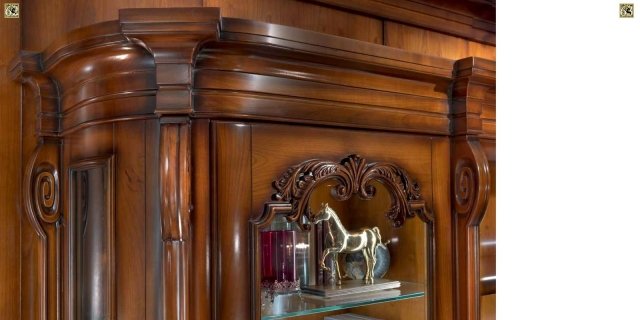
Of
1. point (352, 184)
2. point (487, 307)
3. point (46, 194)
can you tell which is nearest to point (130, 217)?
point (46, 194)

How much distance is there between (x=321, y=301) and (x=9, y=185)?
610 millimetres

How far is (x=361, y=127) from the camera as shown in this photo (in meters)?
1.16

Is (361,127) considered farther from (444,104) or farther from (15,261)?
(15,261)

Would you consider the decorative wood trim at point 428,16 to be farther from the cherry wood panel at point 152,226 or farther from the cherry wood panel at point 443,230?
the cherry wood panel at point 152,226

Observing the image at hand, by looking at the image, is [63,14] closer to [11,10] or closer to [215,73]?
[11,10]

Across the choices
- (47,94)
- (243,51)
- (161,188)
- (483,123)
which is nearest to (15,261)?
(47,94)

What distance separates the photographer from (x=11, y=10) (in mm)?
1218

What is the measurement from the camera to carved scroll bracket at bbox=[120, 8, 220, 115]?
2.98 ft

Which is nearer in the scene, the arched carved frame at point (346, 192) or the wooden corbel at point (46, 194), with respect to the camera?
the arched carved frame at point (346, 192)

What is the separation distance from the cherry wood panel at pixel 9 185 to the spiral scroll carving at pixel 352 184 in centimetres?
52

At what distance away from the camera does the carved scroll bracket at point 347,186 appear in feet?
3.46

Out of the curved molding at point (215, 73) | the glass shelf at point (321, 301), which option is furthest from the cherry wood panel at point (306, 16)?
the glass shelf at point (321, 301)

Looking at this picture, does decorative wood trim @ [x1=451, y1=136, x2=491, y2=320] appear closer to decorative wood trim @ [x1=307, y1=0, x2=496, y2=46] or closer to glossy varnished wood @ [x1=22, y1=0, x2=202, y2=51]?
decorative wood trim @ [x1=307, y1=0, x2=496, y2=46]

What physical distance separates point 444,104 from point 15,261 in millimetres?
856
